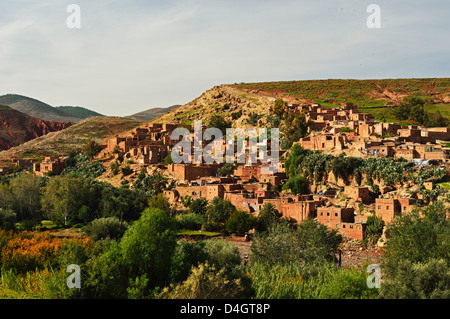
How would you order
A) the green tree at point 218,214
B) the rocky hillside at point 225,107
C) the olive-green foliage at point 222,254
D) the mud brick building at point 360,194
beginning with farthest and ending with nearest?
1. the rocky hillside at point 225,107
2. the green tree at point 218,214
3. the mud brick building at point 360,194
4. the olive-green foliage at point 222,254

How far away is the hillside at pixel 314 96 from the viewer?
70.8 meters

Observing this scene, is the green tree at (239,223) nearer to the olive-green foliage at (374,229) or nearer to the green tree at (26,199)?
the olive-green foliage at (374,229)

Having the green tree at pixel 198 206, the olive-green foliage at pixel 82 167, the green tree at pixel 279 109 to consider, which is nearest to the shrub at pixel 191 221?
the green tree at pixel 198 206

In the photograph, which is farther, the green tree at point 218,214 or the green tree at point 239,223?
the green tree at point 218,214

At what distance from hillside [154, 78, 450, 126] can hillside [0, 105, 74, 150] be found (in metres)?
58.1

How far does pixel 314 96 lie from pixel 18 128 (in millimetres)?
89214

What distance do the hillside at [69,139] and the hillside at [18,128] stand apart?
1704cm

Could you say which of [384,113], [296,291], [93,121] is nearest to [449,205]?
[296,291]

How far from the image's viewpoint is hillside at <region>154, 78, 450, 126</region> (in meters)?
70.8

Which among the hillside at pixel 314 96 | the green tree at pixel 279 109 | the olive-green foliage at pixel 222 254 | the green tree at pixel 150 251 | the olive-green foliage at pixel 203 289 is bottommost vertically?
the olive-green foliage at pixel 222 254

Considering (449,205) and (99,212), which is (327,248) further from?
(99,212)

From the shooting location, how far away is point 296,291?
66.7 feet

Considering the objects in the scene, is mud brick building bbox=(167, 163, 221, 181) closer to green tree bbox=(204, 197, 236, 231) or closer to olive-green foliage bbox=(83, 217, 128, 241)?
green tree bbox=(204, 197, 236, 231)

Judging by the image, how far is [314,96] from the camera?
7938 cm
